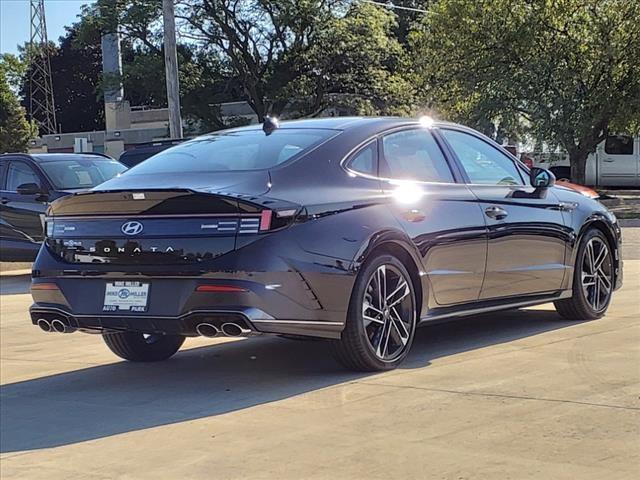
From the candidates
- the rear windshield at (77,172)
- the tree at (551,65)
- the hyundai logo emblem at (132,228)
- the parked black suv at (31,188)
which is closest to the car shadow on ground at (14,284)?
the parked black suv at (31,188)

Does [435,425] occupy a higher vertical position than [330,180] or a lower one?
lower

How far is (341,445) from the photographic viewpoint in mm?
4148

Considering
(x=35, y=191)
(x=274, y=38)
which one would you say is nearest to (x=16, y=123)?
(x=274, y=38)

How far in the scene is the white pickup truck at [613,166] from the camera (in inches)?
1258

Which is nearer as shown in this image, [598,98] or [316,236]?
[316,236]

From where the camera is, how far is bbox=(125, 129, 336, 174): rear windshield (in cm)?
553

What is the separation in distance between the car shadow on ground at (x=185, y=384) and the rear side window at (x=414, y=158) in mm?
1181

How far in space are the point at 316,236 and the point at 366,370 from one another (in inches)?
36.9

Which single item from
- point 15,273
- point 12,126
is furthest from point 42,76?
point 15,273

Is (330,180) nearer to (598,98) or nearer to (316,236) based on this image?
(316,236)

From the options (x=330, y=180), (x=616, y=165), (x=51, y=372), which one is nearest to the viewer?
(x=330, y=180)

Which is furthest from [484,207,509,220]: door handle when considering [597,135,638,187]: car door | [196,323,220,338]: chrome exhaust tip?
[597,135,638,187]: car door

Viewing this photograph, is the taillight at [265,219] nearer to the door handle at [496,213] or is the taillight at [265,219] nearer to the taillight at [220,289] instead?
the taillight at [220,289]

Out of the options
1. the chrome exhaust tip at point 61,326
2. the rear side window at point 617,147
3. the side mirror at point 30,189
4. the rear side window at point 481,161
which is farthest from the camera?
the rear side window at point 617,147
